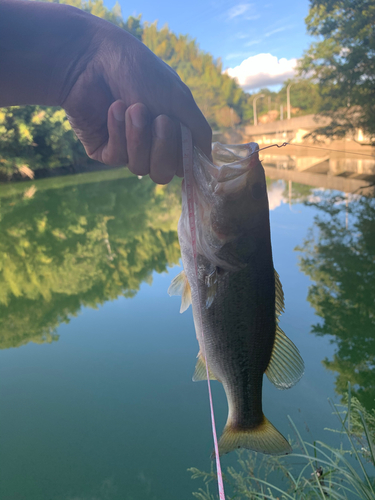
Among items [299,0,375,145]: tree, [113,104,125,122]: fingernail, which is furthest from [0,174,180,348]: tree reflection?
[299,0,375,145]: tree

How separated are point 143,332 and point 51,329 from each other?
60.1 inches

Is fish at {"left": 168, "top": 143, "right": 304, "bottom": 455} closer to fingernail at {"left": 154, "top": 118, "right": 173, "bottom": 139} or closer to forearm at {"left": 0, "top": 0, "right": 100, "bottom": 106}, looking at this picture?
fingernail at {"left": 154, "top": 118, "right": 173, "bottom": 139}

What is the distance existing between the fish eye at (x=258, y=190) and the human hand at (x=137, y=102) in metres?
0.25

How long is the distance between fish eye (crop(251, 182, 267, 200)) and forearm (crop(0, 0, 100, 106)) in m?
0.89

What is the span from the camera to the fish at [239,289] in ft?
4.90

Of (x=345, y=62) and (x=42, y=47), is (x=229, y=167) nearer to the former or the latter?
(x=42, y=47)

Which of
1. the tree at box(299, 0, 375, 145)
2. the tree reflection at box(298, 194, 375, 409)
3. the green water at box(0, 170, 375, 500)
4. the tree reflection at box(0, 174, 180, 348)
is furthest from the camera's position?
the tree at box(299, 0, 375, 145)

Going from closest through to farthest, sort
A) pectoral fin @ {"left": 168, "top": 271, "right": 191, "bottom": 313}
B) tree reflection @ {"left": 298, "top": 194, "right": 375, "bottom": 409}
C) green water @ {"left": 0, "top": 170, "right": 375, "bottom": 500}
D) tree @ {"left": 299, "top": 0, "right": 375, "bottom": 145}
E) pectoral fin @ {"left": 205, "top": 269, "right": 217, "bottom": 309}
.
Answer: pectoral fin @ {"left": 205, "top": 269, "right": 217, "bottom": 309}, pectoral fin @ {"left": 168, "top": 271, "right": 191, "bottom": 313}, green water @ {"left": 0, "top": 170, "right": 375, "bottom": 500}, tree reflection @ {"left": 298, "top": 194, "right": 375, "bottom": 409}, tree @ {"left": 299, "top": 0, "right": 375, "bottom": 145}

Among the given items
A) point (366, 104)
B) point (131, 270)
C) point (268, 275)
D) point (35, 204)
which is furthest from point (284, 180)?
point (268, 275)

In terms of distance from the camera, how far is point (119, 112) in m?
1.45

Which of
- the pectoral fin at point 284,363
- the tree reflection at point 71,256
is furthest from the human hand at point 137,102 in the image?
the tree reflection at point 71,256

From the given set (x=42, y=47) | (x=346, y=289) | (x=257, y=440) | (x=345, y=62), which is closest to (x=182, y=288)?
(x=257, y=440)

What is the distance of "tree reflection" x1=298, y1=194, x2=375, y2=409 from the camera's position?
3986 millimetres

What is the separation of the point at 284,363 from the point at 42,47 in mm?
1713
